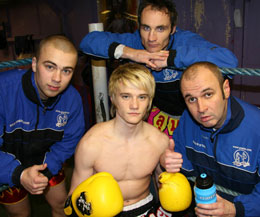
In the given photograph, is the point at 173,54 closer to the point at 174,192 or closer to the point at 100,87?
the point at 174,192

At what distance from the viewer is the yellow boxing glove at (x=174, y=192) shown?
1624mm

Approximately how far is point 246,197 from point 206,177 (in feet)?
1.51

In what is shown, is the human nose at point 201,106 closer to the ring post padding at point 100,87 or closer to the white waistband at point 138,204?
the white waistband at point 138,204

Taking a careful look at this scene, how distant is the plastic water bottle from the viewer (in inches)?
52.7

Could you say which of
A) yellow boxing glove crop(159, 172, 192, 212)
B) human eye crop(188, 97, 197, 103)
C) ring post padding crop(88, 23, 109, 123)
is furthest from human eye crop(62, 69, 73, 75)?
ring post padding crop(88, 23, 109, 123)

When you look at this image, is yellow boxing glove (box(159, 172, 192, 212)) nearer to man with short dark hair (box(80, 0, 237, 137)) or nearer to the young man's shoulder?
the young man's shoulder

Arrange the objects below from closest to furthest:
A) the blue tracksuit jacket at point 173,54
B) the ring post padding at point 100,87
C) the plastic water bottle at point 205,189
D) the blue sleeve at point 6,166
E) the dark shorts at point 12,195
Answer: the plastic water bottle at point 205,189 → the blue sleeve at point 6,166 → the blue tracksuit jacket at point 173,54 → the dark shorts at point 12,195 → the ring post padding at point 100,87

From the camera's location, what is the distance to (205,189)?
4.43 feet

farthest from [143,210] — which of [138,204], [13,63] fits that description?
[13,63]

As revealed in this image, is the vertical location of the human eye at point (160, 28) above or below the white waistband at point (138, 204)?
above

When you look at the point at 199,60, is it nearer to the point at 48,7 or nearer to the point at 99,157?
the point at 99,157

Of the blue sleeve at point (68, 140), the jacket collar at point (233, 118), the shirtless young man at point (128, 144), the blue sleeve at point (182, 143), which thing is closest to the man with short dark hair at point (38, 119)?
the blue sleeve at point (68, 140)

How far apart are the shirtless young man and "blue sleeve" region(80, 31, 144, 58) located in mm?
589

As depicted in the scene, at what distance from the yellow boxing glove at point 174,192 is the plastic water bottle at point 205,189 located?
236mm
